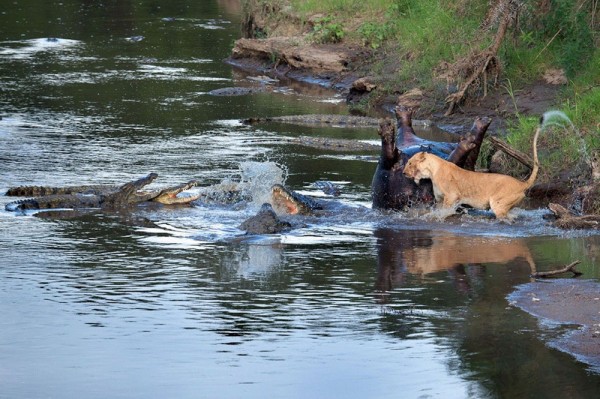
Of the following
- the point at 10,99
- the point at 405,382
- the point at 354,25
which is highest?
the point at 354,25

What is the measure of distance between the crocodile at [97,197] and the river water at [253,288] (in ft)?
0.73

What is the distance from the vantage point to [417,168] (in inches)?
470

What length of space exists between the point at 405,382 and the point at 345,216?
16.5ft

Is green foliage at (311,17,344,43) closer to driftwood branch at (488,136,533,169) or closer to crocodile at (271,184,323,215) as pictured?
driftwood branch at (488,136,533,169)

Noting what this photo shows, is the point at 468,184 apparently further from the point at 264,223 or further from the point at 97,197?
the point at 97,197

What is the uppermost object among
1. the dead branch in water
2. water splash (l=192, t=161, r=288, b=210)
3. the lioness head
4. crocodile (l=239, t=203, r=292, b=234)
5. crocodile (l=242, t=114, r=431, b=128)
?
the dead branch in water

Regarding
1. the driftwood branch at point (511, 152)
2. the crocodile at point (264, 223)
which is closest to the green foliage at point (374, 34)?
the driftwood branch at point (511, 152)

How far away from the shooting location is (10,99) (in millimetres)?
21188

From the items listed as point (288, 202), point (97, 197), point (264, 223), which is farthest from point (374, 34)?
point (264, 223)

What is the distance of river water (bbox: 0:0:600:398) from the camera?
7.38 m

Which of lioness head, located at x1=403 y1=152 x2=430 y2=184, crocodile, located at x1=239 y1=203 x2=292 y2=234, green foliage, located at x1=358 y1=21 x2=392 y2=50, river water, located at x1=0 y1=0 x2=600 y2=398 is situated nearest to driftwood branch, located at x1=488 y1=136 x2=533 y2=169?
river water, located at x1=0 y1=0 x2=600 y2=398

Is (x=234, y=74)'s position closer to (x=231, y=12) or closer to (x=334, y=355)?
(x=231, y=12)

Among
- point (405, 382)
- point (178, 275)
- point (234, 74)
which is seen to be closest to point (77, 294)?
point (178, 275)

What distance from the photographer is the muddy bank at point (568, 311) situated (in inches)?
306
